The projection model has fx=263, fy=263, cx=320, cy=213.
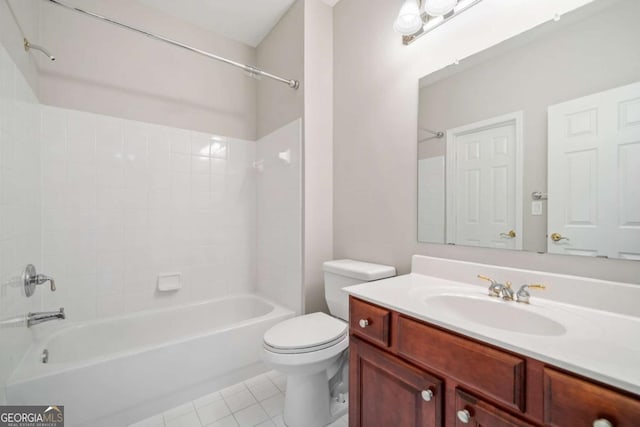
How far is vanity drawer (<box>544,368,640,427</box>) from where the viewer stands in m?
0.49

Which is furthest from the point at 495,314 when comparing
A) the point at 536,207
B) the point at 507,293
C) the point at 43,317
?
the point at 43,317

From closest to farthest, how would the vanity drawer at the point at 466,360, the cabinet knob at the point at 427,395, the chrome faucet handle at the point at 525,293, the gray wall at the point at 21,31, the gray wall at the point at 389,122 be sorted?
the vanity drawer at the point at 466,360 < the cabinet knob at the point at 427,395 < the chrome faucet handle at the point at 525,293 < the gray wall at the point at 389,122 < the gray wall at the point at 21,31

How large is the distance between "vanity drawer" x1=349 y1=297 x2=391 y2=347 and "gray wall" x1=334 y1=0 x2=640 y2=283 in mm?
532

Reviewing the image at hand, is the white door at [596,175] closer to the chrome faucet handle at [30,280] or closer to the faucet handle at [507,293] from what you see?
the faucet handle at [507,293]

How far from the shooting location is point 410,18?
1334mm

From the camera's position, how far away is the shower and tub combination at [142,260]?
4.38 ft

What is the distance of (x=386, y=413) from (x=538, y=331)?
1.93 feet

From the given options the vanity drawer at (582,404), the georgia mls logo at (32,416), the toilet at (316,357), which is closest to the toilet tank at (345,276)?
the toilet at (316,357)

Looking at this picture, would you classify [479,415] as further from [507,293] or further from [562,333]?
[507,293]

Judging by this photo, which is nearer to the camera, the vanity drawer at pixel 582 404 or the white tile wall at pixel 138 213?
the vanity drawer at pixel 582 404

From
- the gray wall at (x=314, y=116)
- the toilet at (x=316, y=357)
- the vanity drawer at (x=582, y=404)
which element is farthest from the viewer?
the gray wall at (x=314, y=116)

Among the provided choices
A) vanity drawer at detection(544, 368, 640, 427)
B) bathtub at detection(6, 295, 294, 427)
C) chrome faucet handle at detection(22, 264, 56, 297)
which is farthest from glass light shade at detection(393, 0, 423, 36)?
chrome faucet handle at detection(22, 264, 56, 297)

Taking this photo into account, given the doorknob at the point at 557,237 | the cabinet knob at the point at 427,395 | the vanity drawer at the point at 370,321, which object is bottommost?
the cabinet knob at the point at 427,395

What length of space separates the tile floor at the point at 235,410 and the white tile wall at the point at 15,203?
2.50ft
